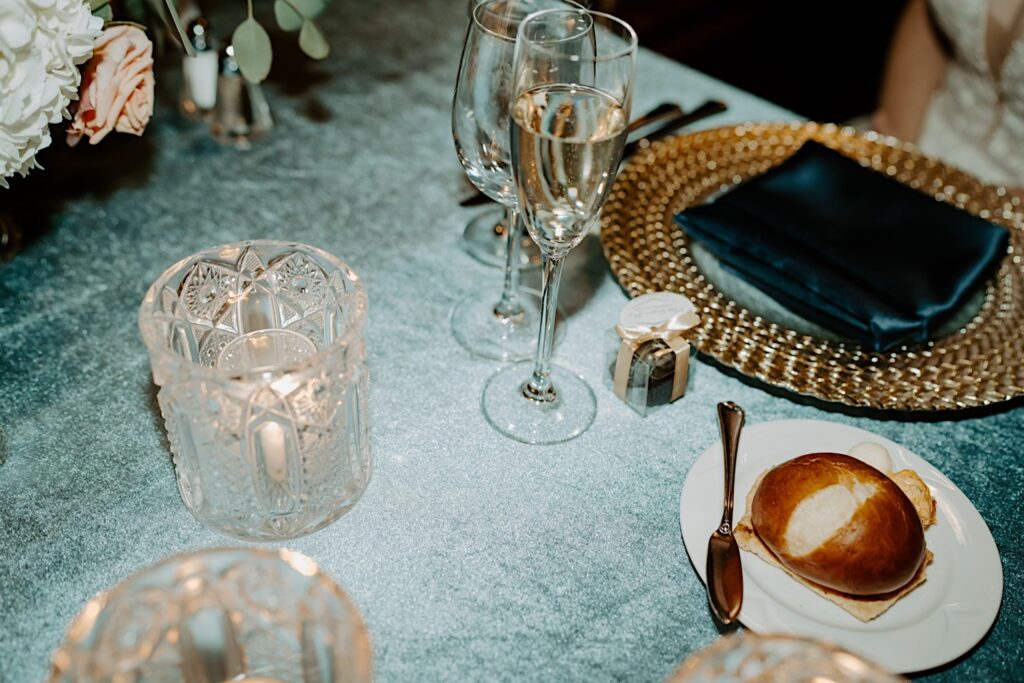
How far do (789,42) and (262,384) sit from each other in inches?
116

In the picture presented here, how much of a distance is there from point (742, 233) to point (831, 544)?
0.38 metres

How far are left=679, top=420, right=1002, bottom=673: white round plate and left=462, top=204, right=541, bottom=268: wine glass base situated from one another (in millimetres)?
330

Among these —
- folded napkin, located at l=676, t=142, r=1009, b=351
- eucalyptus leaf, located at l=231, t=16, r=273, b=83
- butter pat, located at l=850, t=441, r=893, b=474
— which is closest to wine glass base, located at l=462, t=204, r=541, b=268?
folded napkin, located at l=676, t=142, r=1009, b=351

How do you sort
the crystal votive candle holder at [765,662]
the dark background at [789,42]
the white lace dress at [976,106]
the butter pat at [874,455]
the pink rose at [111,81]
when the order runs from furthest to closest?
the dark background at [789,42], the white lace dress at [976,106], the pink rose at [111,81], the butter pat at [874,455], the crystal votive candle holder at [765,662]

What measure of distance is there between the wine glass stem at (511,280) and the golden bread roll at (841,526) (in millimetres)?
325

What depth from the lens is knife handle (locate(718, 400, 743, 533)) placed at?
63 centimetres

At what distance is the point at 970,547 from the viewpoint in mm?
624

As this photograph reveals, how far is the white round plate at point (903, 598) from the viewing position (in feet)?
1.84

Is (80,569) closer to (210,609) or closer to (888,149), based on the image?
(210,609)

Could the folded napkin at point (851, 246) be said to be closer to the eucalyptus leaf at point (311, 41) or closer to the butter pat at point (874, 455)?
the butter pat at point (874, 455)

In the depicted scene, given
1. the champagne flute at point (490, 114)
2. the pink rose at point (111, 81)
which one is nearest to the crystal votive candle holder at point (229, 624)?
the champagne flute at point (490, 114)

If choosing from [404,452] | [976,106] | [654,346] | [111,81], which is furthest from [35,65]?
[976,106]

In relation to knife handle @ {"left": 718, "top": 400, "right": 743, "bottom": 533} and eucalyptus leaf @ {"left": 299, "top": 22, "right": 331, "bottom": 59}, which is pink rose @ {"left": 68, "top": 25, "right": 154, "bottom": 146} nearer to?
eucalyptus leaf @ {"left": 299, "top": 22, "right": 331, "bottom": 59}

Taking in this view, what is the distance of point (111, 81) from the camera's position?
79 cm
